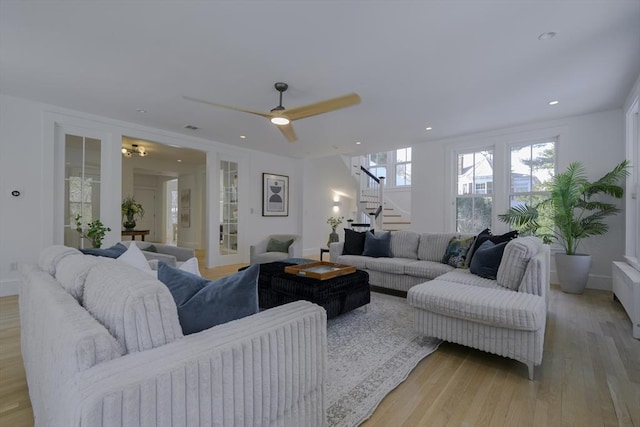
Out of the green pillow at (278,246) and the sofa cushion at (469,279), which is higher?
the green pillow at (278,246)

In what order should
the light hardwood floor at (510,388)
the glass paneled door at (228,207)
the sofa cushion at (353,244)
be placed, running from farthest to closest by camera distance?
the glass paneled door at (228,207), the sofa cushion at (353,244), the light hardwood floor at (510,388)

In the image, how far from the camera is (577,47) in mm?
2721

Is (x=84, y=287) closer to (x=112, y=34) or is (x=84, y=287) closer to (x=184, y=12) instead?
(x=184, y=12)

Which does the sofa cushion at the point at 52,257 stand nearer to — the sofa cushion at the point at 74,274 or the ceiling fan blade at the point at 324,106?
the sofa cushion at the point at 74,274

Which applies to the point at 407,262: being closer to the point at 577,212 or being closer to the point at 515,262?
the point at 515,262

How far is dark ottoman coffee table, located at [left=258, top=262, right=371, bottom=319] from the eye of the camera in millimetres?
2869

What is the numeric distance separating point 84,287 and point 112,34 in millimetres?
2259

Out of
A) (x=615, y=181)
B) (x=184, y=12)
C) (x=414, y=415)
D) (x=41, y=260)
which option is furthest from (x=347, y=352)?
(x=615, y=181)

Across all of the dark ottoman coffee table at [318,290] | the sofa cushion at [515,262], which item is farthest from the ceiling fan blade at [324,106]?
the sofa cushion at [515,262]

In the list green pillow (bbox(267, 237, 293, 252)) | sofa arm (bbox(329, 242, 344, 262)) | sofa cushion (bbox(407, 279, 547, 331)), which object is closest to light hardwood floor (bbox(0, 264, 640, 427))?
sofa cushion (bbox(407, 279, 547, 331))

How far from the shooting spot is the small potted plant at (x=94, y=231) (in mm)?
4318

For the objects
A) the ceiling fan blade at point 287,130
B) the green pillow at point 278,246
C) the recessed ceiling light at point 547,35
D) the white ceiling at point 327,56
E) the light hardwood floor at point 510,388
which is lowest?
the light hardwood floor at point 510,388

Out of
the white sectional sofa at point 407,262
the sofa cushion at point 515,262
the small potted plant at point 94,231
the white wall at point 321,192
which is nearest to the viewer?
the sofa cushion at point 515,262

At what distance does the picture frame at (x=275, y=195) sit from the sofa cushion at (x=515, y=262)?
531cm
